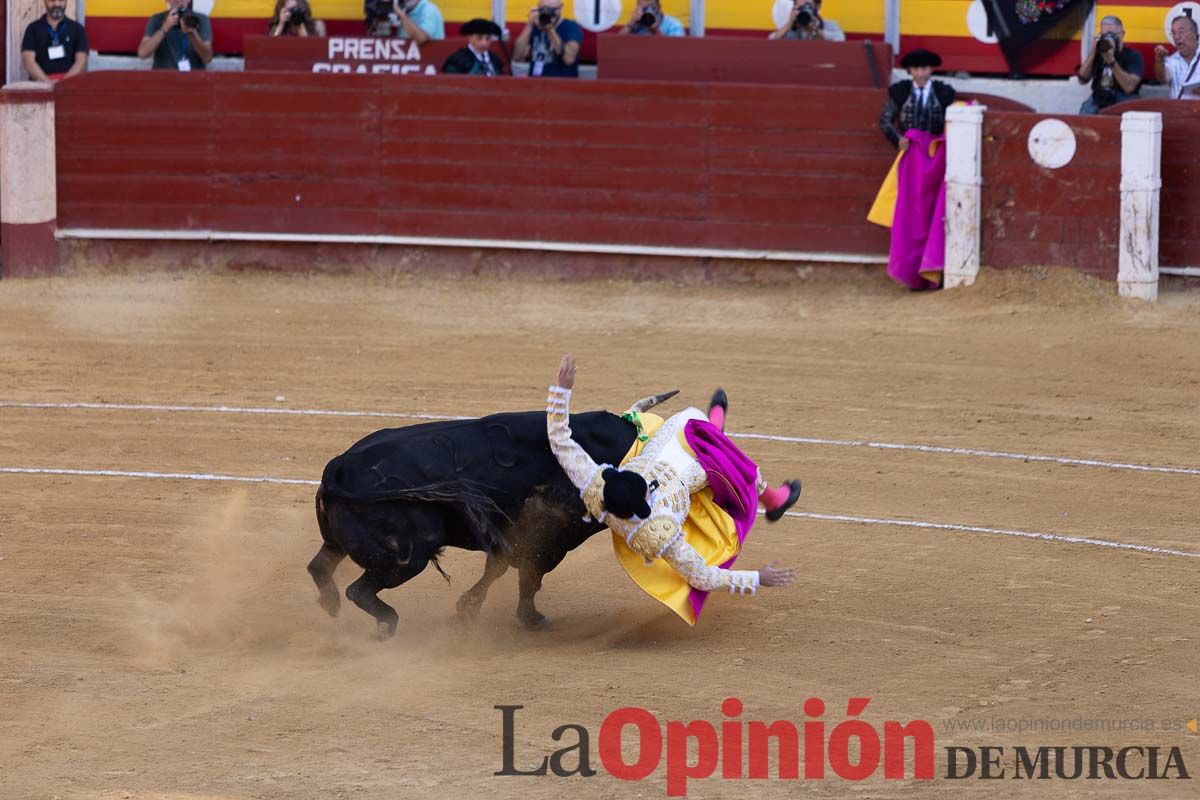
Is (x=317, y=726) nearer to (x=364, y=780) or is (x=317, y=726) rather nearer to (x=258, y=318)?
(x=364, y=780)

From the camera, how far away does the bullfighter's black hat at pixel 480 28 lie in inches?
465

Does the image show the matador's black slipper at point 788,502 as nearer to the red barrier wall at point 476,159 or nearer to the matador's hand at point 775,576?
the matador's hand at point 775,576

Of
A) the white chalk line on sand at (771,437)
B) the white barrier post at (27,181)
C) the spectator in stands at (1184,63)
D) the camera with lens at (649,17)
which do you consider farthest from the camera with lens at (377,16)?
the spectator in stands at (1184,63)

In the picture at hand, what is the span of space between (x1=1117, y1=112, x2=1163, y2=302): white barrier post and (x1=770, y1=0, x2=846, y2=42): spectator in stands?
228 centimetres

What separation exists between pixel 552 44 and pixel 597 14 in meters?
0.65

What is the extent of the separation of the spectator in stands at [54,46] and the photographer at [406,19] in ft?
6.70

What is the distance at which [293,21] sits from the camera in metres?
12.3

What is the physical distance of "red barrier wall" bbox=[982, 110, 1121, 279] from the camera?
34.2 feet

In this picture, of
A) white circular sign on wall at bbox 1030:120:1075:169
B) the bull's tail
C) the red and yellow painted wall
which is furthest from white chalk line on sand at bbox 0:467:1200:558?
the red and yellow painted wall

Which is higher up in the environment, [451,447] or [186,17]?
[186,17]

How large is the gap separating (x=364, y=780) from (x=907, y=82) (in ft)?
25.1

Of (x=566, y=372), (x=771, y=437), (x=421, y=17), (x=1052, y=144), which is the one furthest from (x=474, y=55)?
(x=566, y=372)

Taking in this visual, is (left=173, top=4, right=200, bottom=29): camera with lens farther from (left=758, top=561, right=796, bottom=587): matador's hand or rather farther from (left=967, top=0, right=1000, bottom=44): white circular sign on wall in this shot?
(left=758, top=561, right=796, bottom=587): matador's hand

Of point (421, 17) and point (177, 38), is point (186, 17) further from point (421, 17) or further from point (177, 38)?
point (421, 17)
